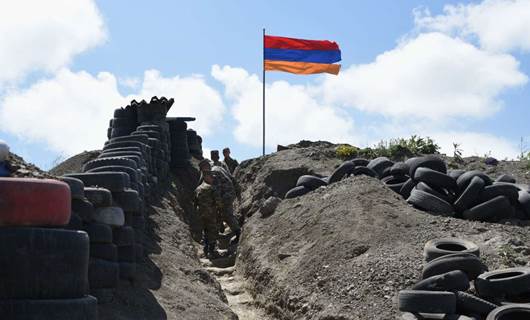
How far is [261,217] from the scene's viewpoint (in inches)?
604

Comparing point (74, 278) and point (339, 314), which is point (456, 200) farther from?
point (74, 278)

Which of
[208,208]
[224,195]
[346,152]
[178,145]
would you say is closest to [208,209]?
[208,208]

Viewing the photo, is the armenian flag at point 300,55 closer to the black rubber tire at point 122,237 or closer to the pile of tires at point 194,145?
the pile of tires at point 194,145

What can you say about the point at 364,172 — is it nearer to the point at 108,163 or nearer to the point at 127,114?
the point at 108,163

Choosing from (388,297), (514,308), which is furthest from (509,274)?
(388,297)

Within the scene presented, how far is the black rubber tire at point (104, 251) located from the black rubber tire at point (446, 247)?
3.79m

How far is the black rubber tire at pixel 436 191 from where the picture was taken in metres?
12.2

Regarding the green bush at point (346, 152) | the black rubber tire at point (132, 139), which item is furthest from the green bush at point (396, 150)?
the black rubber tire at point (132, 139)

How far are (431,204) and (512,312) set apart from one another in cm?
436

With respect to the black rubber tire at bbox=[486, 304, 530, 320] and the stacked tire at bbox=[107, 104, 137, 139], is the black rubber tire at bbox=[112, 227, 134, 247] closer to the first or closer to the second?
the black rubber tire at bbox=[486, 304, 530, 320]

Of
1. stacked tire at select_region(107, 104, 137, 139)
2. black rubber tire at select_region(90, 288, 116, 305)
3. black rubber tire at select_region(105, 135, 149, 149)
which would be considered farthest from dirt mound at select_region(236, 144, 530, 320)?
stacked tire at select_region(107, 104, 137, 139)

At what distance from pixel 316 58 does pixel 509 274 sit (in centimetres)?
1704

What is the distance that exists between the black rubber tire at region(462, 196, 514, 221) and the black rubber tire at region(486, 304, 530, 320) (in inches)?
167

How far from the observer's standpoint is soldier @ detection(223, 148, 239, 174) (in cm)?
2234
